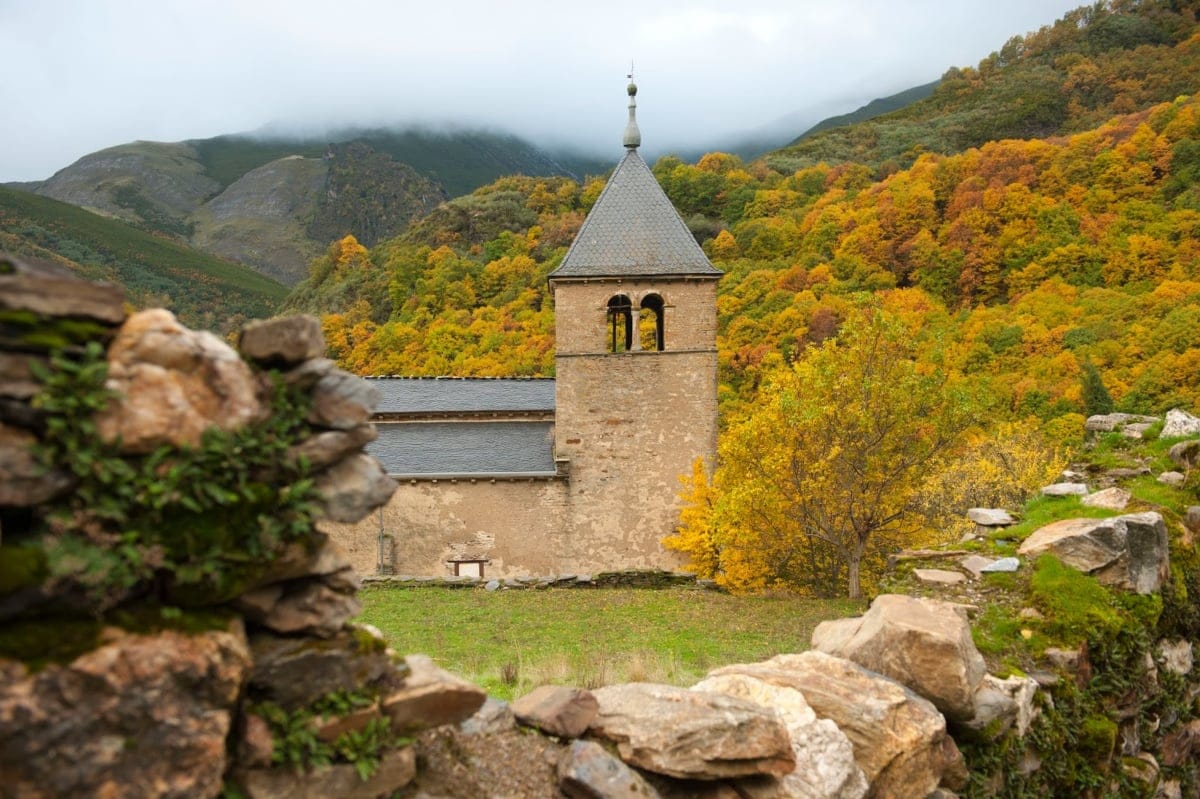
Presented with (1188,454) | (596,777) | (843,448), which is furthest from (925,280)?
(596,777)

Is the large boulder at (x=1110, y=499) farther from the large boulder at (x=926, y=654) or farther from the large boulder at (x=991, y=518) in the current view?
the large boulder at (x=926, y=654)

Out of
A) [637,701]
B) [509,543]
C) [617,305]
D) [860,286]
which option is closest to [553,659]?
[637,701]

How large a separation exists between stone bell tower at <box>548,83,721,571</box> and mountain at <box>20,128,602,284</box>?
240 feet

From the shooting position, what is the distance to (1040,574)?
741 centimetres

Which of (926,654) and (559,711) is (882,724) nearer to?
(926,654)

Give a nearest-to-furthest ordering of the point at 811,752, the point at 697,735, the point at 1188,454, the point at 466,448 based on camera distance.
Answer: the point at 697,735 → the point at 811,752 → the point at 1188,454 → the point at 466,448

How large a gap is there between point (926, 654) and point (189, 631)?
461 cm

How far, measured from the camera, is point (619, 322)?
21625mm

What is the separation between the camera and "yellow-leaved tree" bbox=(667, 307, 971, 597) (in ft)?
45.4

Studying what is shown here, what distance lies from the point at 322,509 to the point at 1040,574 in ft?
22.5

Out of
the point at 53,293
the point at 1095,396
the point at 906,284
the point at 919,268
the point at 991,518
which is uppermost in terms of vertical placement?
the point at 919,268

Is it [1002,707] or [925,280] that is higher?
[925,280]

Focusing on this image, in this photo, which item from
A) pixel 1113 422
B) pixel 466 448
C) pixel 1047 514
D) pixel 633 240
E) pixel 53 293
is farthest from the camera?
pixel 466 448

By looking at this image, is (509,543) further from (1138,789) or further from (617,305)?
(1138,789)
